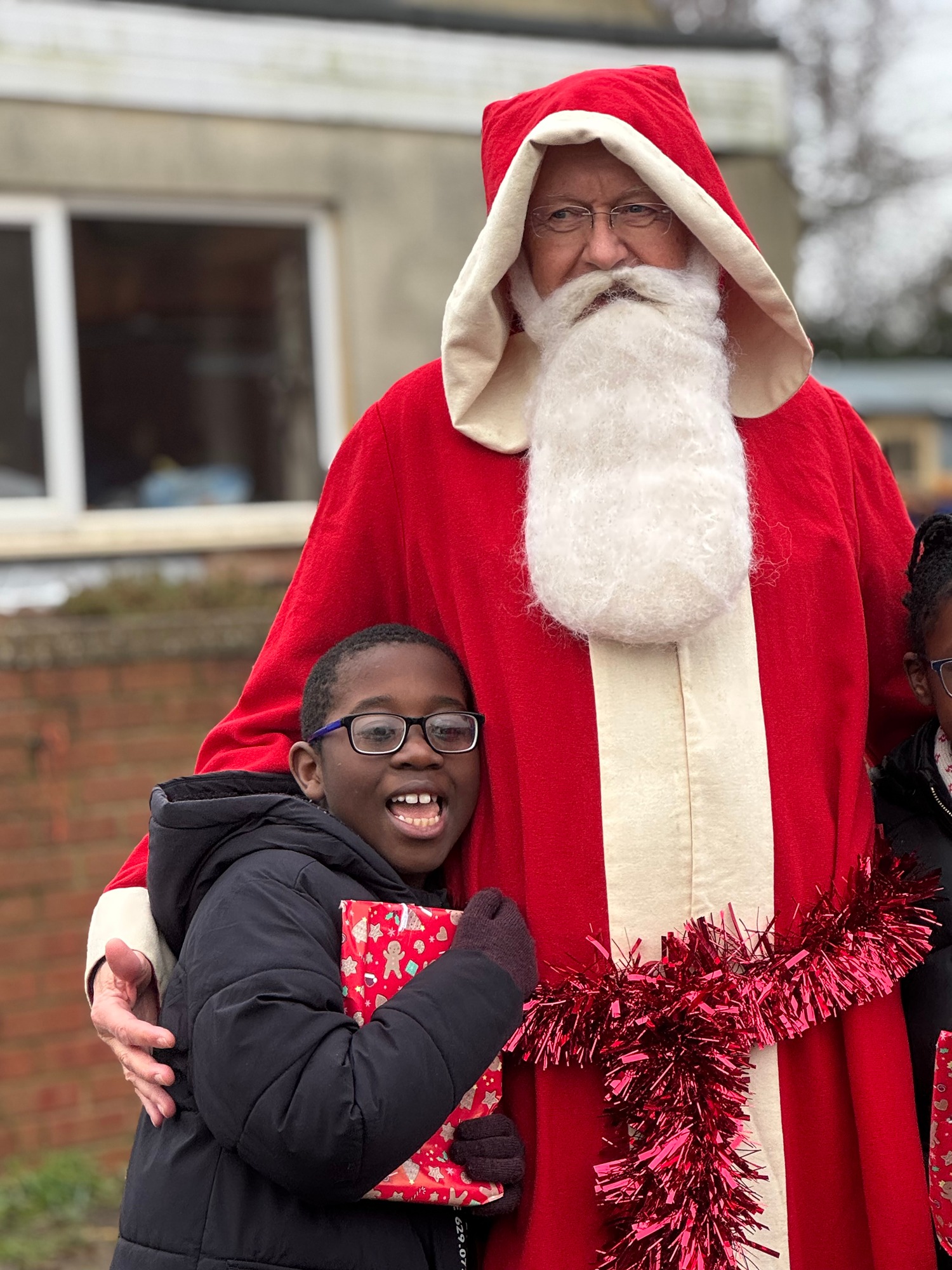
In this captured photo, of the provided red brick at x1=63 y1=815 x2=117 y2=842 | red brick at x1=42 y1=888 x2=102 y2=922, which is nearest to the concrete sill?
red brick at x1=63 y1=815 x2=117 y2=842

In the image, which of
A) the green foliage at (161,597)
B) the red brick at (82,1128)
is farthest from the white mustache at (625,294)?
the red brick at (82,1128)

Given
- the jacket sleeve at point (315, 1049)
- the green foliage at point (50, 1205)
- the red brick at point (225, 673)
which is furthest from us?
the red brick at point (225, 673)

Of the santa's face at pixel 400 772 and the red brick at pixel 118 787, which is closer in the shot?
the santa's face at pixel 400 772

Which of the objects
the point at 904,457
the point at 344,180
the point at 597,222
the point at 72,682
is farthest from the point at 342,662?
the point at 904,457

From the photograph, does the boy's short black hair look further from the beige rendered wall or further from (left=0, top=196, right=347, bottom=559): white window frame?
the beige rendered wall

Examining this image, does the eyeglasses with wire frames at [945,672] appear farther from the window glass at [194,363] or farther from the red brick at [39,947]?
the window glass at [194,363]

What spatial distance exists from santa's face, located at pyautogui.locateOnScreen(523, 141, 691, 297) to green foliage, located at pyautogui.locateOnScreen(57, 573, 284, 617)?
3.12m

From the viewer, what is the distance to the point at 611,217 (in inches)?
96.0

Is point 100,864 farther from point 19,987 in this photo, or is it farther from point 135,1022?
point 135,1022

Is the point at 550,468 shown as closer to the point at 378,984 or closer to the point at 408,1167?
the point at 378,984

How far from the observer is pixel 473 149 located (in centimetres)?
671

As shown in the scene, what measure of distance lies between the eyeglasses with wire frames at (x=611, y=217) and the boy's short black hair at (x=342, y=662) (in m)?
0.72

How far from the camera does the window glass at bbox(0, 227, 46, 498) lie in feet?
20.2

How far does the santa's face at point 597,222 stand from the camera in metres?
2.43
